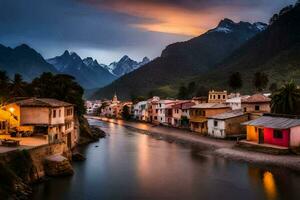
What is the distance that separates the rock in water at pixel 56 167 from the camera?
4509 cm

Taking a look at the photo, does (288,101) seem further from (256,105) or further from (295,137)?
(295,137)

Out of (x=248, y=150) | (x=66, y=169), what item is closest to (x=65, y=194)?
(x=66, y=169)

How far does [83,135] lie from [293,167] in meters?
50.5

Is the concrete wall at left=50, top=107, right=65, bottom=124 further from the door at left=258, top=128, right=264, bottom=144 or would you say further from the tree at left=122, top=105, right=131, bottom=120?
the tree at left=122, top=105, right=131, bottom=120

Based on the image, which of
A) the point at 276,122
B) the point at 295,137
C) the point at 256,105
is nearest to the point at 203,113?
the point at 256,105

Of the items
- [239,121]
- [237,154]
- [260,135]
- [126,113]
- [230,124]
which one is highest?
[126,113]

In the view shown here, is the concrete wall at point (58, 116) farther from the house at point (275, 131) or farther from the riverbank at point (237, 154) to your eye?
the house at point (275, 131)

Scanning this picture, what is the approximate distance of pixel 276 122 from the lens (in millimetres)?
63375

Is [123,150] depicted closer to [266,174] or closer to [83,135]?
[83,135]

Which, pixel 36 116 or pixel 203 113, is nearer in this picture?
pixel 36 116

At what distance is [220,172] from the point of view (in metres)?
49.8

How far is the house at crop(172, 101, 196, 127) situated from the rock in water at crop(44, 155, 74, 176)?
216ft

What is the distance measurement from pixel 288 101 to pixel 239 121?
1114 cm

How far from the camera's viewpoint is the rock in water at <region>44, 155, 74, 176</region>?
4509 centimetres
